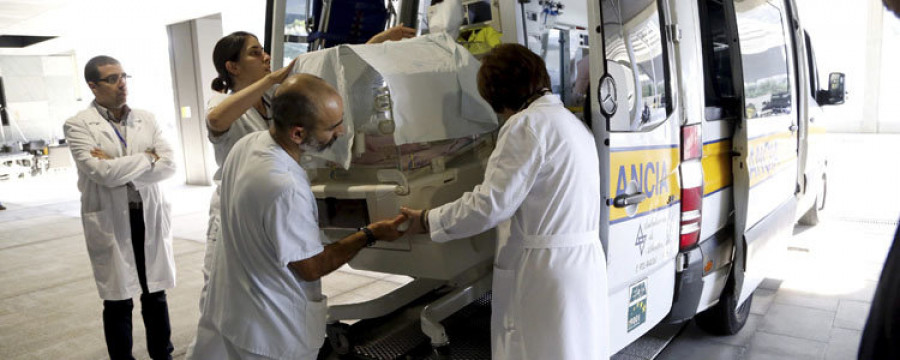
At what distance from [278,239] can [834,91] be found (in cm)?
448

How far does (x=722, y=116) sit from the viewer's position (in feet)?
10.9

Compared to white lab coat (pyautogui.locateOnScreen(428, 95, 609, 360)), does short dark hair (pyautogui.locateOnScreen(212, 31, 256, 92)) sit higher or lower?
higher

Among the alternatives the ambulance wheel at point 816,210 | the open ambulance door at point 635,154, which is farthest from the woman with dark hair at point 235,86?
the ambulance wheel at point 816,210

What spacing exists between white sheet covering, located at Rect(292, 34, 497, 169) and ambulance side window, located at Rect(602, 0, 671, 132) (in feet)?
1.68

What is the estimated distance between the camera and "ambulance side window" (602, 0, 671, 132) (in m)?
2.43

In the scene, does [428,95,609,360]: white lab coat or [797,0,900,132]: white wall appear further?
[797,0,900,132]: white wall

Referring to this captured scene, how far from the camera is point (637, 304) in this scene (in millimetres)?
2791

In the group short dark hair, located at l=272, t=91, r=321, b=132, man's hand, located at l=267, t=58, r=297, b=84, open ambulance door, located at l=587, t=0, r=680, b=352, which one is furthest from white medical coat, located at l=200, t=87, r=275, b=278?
open ambulance door, located at l=587, t=0, r=680, b=352

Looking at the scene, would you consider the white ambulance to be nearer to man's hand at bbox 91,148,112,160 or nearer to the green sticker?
the green sticker

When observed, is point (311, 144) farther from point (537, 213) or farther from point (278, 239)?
point (537, 213)

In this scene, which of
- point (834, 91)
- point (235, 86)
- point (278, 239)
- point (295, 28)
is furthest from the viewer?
point (834, 91)

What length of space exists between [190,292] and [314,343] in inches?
159

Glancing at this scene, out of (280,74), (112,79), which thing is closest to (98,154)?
(112,79)

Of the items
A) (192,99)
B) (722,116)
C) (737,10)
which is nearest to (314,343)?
(722,116)
